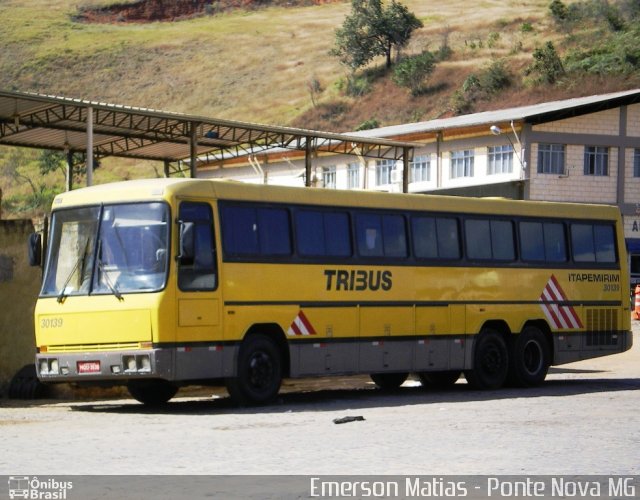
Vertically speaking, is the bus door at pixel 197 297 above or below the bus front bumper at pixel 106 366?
above

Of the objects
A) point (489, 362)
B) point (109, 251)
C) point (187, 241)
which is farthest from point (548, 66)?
point (187, 241)

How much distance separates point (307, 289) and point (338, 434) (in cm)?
560

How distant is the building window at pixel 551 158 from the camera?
6003 cm

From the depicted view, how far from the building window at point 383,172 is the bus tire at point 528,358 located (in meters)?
41.9

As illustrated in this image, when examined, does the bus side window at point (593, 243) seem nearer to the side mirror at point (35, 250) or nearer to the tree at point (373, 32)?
the side mirror at point (35, 250)

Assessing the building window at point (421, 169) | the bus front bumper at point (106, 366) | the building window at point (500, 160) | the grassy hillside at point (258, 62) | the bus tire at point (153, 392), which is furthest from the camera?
the grassy hillside at point (258, 62)

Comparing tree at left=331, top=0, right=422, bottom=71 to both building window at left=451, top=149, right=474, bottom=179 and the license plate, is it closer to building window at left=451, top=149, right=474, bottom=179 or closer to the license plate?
building window at left=451, top=149, right=474, bottom=179

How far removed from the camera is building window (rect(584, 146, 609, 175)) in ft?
200

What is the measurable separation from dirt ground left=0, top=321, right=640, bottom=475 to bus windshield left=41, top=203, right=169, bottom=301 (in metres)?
1.67

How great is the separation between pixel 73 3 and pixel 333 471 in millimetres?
154258

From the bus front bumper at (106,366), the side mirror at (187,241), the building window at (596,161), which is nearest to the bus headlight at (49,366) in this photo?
the bus front bumper at (106,366)

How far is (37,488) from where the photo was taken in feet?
35.4

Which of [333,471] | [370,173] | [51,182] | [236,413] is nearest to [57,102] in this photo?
[236,413]

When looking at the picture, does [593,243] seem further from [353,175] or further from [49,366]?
[353,175]
